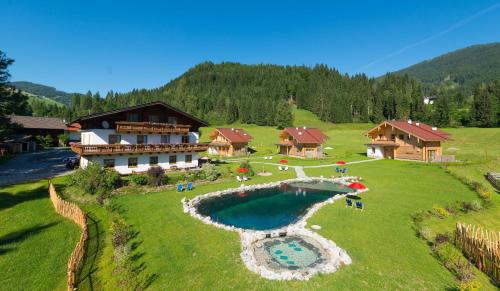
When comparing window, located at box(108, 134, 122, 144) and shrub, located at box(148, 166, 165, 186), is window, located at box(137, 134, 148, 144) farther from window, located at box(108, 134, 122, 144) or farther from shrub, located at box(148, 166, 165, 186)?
shrub, located at box(148, 166, 165, 186)

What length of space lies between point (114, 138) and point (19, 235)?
1778 cm

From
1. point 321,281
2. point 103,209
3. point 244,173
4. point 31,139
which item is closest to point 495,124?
point 244,173

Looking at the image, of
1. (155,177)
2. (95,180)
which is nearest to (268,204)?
(155,177)

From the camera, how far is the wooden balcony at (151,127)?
1295 inches

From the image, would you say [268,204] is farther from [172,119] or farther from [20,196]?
[20,196]

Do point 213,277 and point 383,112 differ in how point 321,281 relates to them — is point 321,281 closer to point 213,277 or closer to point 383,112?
point 213,277

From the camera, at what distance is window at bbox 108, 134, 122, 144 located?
109ft

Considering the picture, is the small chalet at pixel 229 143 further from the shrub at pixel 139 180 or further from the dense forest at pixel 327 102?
the dense forest at pixel 327 102

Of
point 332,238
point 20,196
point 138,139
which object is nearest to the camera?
point 332,238

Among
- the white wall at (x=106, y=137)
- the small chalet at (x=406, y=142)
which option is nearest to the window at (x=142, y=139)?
the white wall at (x=106, y=137)

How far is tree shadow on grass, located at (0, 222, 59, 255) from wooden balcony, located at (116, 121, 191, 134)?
1591 cm

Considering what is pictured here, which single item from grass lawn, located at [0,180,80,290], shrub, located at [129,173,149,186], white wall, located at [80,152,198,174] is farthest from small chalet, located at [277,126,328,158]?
grass lawn, located at [0,180,80,290]

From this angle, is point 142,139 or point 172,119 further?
point 172,119

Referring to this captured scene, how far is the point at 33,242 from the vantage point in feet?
54.6
